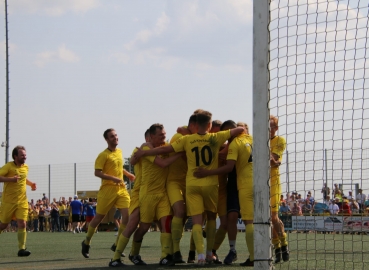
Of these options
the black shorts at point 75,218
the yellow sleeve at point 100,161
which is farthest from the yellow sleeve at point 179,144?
the black shorts at point 75,218

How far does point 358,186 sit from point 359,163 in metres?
0.54

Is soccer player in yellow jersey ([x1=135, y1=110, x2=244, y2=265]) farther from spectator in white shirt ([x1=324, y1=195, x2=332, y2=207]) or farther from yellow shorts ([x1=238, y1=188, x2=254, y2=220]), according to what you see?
spectator in white shirt ([x1=324, y1=195, x2=332, y2=207])

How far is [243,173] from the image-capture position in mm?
9938

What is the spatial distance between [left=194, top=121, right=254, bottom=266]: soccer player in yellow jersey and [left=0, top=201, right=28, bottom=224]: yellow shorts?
5170mm

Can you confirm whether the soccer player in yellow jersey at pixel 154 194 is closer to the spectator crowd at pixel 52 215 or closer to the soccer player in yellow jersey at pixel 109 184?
the soccer player in yellow jersey at pixel 109 184

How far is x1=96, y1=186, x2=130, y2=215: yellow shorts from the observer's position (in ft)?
41.5

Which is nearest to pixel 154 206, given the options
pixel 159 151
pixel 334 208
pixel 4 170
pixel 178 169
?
pixel 178 169

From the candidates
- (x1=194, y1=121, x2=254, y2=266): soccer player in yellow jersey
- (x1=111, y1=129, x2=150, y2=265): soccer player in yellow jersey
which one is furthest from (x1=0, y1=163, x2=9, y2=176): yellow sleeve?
(x1=194, y1=121, x2=254, y2=266): soccer player in yellow jersey

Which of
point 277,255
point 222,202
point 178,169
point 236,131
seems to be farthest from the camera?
point 222,202

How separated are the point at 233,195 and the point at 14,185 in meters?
5.29

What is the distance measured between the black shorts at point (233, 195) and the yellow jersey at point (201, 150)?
0.56 metres

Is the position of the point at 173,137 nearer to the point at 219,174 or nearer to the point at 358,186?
the point at 219,174

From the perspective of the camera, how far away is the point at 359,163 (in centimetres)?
812

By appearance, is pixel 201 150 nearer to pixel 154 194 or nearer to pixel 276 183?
pixel 154 194
